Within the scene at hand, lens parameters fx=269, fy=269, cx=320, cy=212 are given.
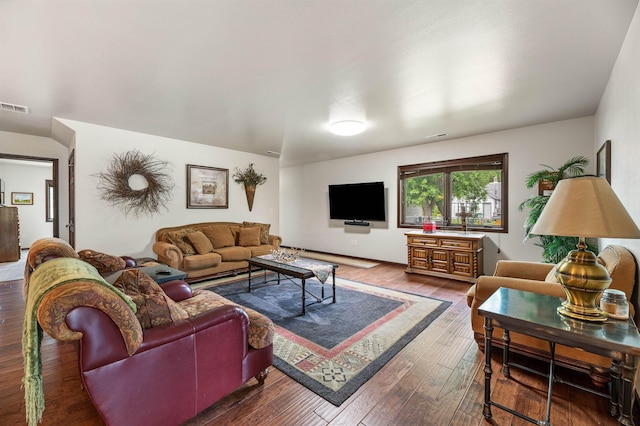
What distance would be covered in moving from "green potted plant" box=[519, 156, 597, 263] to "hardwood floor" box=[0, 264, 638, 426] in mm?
2097

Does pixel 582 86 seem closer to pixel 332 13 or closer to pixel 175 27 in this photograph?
pixel 332 13

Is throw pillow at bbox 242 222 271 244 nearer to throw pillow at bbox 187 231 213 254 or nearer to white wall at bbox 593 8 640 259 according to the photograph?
throw pillow at bbox 187 231 213 254

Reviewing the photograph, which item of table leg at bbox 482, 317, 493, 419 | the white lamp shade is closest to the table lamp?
the white lamp shade

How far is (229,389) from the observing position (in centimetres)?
168

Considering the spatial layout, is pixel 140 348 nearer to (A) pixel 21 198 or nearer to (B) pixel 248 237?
(B) pixel 248 237

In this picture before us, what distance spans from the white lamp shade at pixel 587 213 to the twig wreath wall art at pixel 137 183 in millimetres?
5468

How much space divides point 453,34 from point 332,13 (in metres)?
0.94

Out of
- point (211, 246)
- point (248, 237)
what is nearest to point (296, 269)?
point (211, 246)

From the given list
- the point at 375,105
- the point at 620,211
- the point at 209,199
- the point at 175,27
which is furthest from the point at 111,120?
the point at 620,211

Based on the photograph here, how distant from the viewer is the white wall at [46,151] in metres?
4.71

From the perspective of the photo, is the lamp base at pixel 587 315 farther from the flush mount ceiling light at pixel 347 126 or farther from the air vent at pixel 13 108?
the air vent at pixel 13 108

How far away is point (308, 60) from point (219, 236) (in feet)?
12.9

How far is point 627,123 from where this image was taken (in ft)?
6.88

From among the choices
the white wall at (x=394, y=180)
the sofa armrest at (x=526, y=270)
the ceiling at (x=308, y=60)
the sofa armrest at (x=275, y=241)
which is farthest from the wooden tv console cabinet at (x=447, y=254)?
the sofa armrest at (x=275, y=241)
